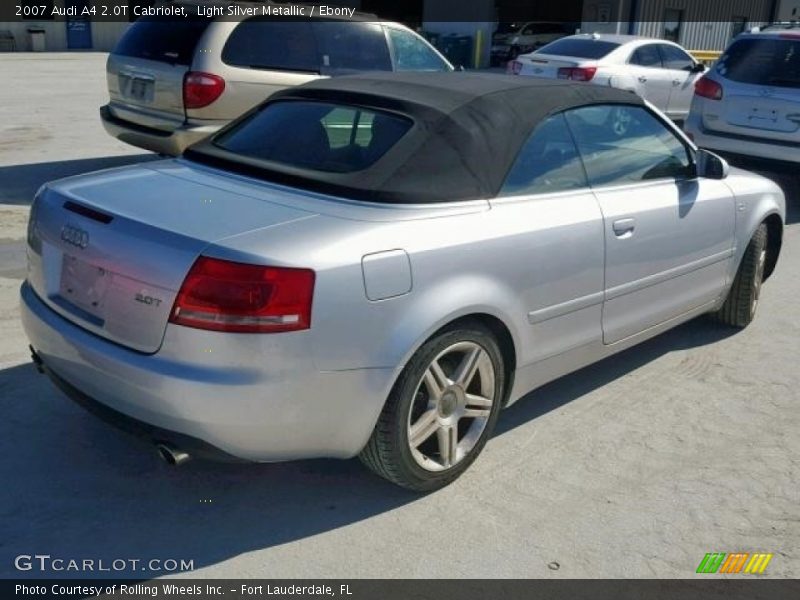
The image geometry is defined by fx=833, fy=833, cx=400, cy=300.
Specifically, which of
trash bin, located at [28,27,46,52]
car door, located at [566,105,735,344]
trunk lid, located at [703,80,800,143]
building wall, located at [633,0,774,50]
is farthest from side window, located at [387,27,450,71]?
trash bin, located at [28,27,46,52]

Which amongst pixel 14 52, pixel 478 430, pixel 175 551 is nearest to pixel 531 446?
pixel 478 430

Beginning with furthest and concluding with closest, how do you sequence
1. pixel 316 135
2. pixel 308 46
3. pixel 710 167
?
pixel 308 46, pixel 710 167, pixel 316 135

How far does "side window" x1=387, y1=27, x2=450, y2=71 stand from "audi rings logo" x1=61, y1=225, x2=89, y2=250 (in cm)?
584

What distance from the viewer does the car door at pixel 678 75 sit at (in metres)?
13.2

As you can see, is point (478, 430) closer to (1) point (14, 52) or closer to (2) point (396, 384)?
(2) point (396, 384)

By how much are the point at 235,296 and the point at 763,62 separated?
7911mm

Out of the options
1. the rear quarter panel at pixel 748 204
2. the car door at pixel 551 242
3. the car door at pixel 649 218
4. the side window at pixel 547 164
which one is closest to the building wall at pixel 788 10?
the rear quarter panel at pixel 748 204

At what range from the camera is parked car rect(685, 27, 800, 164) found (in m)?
8.48

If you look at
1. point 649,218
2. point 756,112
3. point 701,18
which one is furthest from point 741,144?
point 701,18

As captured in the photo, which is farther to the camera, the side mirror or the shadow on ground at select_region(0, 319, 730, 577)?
the side mirror

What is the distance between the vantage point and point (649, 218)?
4.08 m

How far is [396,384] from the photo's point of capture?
3059 millimetres

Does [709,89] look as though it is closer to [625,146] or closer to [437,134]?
[625,146]

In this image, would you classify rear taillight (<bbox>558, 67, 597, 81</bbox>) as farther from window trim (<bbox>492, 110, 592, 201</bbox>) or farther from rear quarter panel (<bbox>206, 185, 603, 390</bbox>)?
rear quarter panel (<bbox>206, 185, 603, 390</bbox>)
